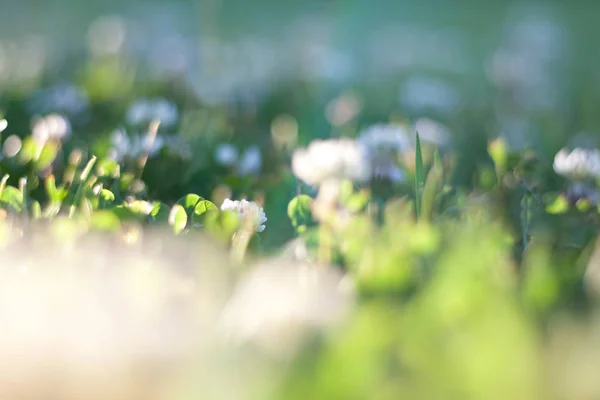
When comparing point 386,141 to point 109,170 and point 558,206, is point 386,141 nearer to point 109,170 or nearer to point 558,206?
point 558,206

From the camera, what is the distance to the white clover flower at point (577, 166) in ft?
5.65

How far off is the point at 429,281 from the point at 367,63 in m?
4.16

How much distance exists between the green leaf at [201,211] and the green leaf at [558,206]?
2.02 feet

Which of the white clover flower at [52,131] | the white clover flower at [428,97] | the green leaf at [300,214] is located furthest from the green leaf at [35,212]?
the white clover flower at [428,97]

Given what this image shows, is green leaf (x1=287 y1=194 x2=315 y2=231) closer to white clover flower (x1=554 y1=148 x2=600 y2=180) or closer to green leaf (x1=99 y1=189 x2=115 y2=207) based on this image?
green leaf (x1=99 y1=189 x2=115 y2=207)

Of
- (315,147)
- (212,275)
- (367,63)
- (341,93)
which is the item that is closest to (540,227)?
Answer: (315,147)

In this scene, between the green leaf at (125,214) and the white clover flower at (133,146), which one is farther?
the white clover flower at (133,146)

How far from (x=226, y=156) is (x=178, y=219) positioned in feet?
2.45

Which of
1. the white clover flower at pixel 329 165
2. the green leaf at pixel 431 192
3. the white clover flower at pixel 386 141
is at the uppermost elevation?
the green leaf at pixel 431 192

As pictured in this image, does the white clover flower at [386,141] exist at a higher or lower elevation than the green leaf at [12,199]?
lower

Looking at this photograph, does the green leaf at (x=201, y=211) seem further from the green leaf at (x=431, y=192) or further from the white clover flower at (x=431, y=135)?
the white clover flower at (x=431, y=135)

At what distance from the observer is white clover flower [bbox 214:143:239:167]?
200 centimetres

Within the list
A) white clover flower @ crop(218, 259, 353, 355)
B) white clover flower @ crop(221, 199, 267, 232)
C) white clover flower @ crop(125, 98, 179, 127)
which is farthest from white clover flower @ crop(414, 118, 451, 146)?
white clover flower @ crop(218, 259, 353, 355)

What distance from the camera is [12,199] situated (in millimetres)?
1360
